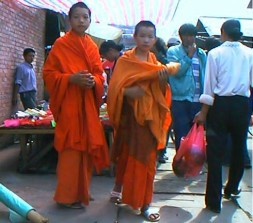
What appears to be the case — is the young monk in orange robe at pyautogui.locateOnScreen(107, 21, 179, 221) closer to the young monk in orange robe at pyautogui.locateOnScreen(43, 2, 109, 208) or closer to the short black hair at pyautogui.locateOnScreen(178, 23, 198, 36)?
the young monk in orange robe at pyautogui.locateOnScreen(43, 2, 109, 208)

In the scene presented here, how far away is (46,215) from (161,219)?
3.47ft

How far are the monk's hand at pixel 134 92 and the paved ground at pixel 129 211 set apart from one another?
1.13 m

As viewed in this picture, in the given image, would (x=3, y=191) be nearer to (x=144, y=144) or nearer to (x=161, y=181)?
(x=144, y=144)

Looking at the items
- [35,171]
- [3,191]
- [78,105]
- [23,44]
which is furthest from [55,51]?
[23,44]

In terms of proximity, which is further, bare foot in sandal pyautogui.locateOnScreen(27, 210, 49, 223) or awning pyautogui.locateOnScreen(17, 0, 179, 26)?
awning pyautogui.locateOnScreen(17, 0, 179, 26)

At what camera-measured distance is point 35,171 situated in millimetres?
5449

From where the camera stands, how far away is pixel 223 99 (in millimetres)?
3871

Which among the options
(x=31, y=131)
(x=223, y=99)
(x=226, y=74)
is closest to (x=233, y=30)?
(x=226, y=74)

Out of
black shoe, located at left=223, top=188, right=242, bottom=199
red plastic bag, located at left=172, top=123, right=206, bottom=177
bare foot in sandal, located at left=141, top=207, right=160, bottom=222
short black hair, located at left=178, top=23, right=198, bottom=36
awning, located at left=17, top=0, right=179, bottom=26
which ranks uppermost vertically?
awning, located at left=17, top=0, right=179, bottom=26

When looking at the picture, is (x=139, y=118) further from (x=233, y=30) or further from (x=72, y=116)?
(x=233, y=30)

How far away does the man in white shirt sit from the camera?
3.87 metres

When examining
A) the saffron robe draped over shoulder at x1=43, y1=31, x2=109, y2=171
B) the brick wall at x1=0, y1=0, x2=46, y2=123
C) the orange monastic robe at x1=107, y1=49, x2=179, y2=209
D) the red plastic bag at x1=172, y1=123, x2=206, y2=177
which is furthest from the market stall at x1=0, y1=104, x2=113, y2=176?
the brick wall at x1=0, y1=0, x2=46, y2=123

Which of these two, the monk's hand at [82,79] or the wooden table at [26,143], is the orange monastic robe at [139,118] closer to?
the monk's hand at [82,79]

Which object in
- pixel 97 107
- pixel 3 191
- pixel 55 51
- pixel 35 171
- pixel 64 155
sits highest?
pixel 55 51
